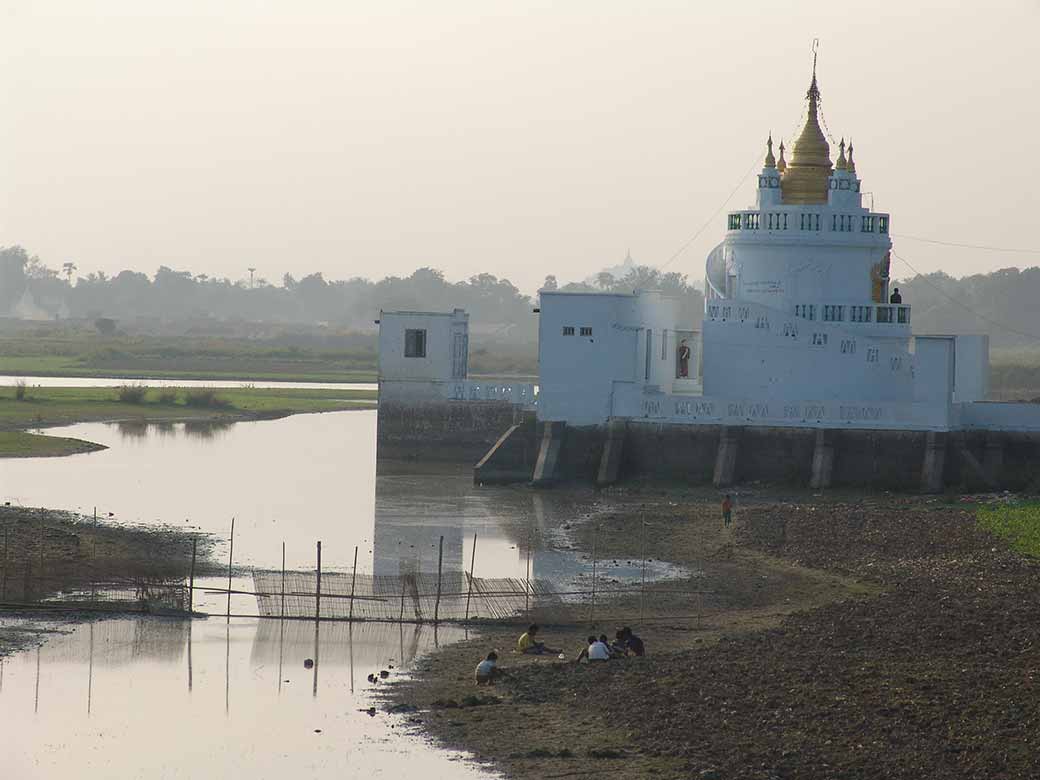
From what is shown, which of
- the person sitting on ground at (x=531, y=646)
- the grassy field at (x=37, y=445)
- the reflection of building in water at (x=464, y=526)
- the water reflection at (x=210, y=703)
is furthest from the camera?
the grassy field at (x=37, y=445)

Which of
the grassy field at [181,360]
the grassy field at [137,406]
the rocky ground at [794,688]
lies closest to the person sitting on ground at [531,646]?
the rocky ground at [794,688]

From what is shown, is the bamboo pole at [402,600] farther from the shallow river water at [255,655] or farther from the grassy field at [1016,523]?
the grassy field at [1016,523]

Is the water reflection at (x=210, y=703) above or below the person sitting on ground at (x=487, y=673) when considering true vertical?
below

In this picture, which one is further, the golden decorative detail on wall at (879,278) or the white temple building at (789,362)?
the golden decorative detail on wall at (879,278)

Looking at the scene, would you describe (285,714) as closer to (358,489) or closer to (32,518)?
(32,518)

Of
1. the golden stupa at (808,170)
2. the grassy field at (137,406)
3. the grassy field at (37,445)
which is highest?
the golden stupa at (808,170)

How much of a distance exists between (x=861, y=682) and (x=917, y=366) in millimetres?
29848

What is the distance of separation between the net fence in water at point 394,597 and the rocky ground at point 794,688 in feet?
5.35

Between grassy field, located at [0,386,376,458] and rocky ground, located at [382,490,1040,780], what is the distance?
36.7 m

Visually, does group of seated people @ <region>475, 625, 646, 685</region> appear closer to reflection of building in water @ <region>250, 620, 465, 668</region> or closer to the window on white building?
reflection of building in water @ <region>250, 620, 465, 668</region>

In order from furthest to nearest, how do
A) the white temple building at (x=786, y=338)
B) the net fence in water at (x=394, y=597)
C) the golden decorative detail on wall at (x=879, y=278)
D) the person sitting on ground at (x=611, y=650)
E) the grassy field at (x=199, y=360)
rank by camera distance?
the grassy field at (x=199, y=360)
the golden decorative detail on wall at (x=879, y=278)
the white temple building at (x=786, y=338)
the net fence in water at (x=394, y=597)
the person sitting on ground at (x=611, y=650)

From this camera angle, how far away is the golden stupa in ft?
198

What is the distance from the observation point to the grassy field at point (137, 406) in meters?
70.6

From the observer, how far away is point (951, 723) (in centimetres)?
2455
